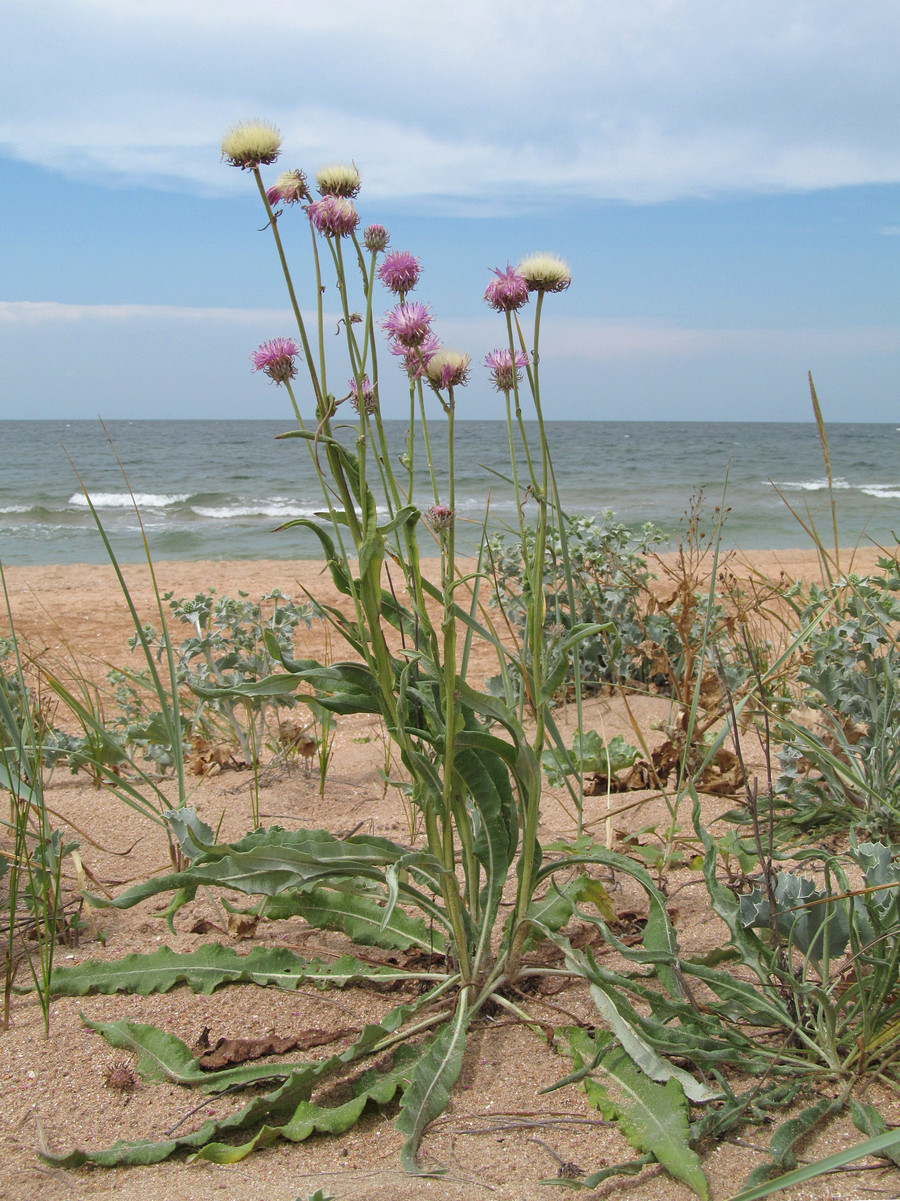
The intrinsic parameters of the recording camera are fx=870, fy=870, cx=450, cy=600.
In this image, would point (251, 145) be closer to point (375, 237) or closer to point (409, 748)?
point (375, 237)

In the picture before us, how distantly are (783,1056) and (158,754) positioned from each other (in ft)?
7.73

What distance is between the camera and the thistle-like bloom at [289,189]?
1513mm

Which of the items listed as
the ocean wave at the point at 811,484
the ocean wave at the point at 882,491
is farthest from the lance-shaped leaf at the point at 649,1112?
the ocean wave at the point at 811,484

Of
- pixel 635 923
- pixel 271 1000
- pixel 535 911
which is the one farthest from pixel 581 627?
pixel 271 1000

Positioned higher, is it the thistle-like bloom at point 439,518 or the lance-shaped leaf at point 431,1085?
the thistle-like bloom at point 439,518

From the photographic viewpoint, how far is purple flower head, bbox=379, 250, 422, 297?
168 centimetres

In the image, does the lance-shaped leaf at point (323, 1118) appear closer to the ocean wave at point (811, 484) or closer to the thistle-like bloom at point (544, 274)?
the thistle-like bloom at point (544, 274)

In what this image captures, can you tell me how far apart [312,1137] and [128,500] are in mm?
20020

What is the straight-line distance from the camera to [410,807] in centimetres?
271

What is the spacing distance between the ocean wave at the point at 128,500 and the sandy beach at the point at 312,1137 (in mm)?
17742

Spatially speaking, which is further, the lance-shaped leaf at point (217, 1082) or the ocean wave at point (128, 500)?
the ocean wave at point (128, 500)

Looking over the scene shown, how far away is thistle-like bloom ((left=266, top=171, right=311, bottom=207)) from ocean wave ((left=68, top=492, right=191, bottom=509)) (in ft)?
60.1

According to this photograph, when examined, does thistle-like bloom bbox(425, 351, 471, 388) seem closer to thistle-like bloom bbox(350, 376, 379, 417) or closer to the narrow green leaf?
thistle-like bloom bbox(350, 376, 379, 417)

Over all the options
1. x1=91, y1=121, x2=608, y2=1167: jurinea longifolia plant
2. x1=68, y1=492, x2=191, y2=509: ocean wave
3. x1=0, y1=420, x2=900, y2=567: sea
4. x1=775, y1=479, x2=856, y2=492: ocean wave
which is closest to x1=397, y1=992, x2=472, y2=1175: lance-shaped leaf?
x1=91, y1=121, x2=608, y2=1167: jurinea longifolia plant
